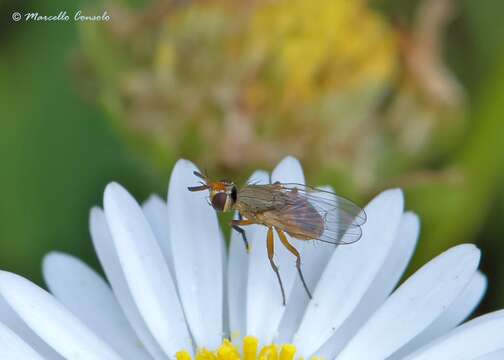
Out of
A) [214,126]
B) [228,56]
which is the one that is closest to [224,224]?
[214,126]

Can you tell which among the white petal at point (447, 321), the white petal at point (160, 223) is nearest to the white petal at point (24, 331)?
the white petal at point (160, 223)

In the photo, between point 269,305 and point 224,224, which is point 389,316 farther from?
point 224,224

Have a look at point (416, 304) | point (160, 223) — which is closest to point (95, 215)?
point (160, 223)

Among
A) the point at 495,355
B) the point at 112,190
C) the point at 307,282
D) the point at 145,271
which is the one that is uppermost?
the point at 112,190

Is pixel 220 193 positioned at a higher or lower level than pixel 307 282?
higher

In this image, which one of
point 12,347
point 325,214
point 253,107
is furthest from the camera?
point 253,107

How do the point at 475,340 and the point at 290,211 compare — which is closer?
the point at 475,340

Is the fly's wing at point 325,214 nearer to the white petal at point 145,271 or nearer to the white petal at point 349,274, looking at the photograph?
the white petal at point 349,274

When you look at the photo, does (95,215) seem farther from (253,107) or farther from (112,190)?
(253,107)
